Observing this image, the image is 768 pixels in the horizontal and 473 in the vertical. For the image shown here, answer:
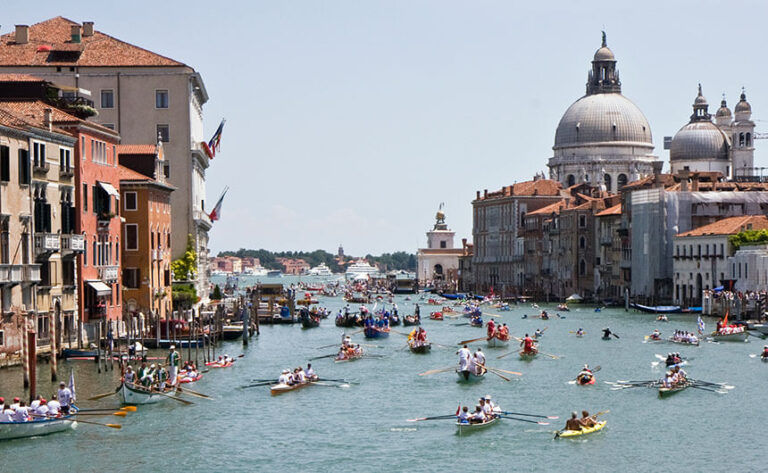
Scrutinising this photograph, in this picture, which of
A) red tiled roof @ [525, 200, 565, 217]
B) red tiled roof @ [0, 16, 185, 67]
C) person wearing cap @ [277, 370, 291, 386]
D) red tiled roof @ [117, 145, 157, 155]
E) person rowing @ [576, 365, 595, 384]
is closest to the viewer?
person wearing cap @ [277, 370, 291, 386]

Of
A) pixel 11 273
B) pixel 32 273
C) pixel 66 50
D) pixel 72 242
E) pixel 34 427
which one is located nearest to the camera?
pixel 34 427

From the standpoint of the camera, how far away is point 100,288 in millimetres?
49312

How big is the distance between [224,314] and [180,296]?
15.3 ft

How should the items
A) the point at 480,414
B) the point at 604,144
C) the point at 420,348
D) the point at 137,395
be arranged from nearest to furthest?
the point at 480,414 → the point at 137,395 → the point at 420,348 → the point at 604,144

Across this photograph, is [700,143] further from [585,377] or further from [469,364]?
[469,364]

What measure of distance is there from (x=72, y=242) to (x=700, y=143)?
329ft

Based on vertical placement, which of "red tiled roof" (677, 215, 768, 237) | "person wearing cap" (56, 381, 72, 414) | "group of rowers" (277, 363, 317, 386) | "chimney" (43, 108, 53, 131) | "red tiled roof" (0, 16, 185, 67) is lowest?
"group of rowers" (277, 363, 317, 386)

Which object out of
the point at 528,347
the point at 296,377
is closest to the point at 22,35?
the point at 528,347

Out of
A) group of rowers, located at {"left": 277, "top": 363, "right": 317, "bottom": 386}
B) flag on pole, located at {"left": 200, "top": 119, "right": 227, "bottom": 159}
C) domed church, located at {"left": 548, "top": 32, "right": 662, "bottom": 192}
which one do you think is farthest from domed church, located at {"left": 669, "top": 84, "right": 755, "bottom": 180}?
group of rowers, located at {"left": 277, "top": 363, "right": 317, "bottom": 386}

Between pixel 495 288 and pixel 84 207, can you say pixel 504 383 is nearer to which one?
pixel 84 207

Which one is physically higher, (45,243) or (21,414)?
(45,243)

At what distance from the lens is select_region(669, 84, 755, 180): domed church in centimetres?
13625

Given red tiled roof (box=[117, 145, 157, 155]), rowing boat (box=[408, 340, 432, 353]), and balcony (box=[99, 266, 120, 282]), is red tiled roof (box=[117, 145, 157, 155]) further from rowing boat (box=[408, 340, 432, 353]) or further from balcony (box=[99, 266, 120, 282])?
rowing boat (box=[408, 340, 432, 353])

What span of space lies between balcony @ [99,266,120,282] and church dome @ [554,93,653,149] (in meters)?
102
